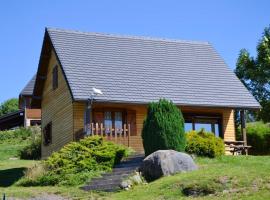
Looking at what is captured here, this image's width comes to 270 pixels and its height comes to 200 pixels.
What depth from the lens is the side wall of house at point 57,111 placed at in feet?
95.8

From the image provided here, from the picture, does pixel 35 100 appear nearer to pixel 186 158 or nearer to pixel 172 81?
pixel 172 81

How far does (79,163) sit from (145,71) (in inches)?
386

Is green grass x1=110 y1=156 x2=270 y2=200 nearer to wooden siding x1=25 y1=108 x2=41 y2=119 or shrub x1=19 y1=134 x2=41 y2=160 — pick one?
shrub x1=19 y1=134 x2=41 y2=160

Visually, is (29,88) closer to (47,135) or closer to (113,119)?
(47,135)

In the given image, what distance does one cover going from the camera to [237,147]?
28094mm

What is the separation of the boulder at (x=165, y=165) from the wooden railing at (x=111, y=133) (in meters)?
6.89

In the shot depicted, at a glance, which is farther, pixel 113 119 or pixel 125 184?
pixel 113 119

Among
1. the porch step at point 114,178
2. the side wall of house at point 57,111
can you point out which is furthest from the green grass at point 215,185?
the side wall of house at point 57,111

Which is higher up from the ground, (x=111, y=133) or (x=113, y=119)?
(x=113, y=119)

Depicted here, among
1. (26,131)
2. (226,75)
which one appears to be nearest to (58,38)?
(226,75)

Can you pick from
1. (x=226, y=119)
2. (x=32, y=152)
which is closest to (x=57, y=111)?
(x=32, y=152)

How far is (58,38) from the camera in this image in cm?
3117

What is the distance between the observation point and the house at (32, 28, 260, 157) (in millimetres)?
28219

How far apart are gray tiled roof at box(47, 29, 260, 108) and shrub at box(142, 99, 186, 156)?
4244mm
